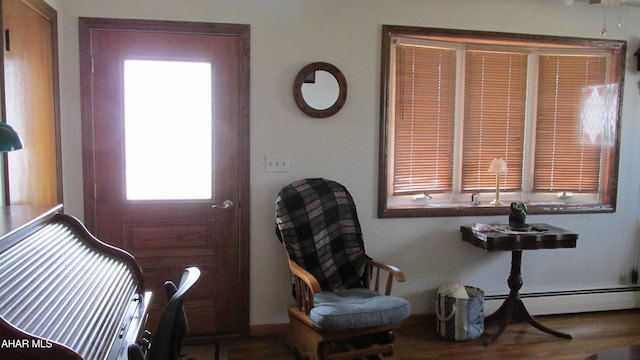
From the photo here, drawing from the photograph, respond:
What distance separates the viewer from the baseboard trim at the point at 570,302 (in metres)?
3.53

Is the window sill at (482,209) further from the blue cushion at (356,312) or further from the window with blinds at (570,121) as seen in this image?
the blue cushion at (356,312)

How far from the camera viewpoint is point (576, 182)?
3.81 meters

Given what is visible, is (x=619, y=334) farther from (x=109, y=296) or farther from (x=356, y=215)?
(x=109, y=296)

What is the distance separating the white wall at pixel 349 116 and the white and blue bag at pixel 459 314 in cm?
25

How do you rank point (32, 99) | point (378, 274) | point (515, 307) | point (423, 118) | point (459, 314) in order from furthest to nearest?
point (423, 118)
point (515, 307)
point (459, 314)
point (378, 274)
point (32, 99)

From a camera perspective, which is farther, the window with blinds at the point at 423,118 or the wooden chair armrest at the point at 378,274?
the window with blinds at the point at 423,118

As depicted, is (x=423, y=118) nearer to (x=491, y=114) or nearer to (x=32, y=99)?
(x=491, y=114)

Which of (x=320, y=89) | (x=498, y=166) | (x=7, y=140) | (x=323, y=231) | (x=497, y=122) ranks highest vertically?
(x=320, y=89)

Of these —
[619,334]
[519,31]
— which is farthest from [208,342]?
[519,31]

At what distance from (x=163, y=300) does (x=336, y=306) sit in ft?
4.08

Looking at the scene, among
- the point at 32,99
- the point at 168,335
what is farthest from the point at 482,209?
the point at 32,99

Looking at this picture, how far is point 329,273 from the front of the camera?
3.01 meters

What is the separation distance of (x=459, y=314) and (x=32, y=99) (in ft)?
9.21

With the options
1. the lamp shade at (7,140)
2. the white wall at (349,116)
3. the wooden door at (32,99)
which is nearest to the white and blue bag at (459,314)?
the white wall at (349,116)
